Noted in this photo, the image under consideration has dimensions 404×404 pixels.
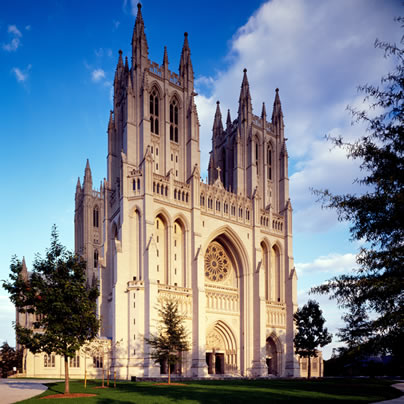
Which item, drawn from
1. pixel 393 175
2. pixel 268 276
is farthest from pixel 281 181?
pixel 393 175

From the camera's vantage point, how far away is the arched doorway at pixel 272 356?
57.8m

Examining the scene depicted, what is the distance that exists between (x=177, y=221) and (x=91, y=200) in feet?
119

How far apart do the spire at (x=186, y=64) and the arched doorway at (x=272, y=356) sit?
3679 cm

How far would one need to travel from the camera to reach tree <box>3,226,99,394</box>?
77.9 ft

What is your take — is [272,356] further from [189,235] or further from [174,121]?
[174,121]

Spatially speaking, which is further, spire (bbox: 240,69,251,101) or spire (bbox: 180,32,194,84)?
spire (bbox: 240,69,251,101)

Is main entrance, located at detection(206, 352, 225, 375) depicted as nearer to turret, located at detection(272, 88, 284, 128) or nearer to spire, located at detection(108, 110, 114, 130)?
spire, located at detection(108, 110, 114, 130)

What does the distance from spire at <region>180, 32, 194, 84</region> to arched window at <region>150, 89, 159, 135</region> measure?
19.0 feet

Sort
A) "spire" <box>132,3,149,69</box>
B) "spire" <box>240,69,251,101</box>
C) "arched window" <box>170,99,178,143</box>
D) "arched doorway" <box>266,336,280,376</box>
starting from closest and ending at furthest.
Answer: "spire" <box>132,3,149,69</box> → "arched window" <box>170,99,178,143</box> → "arched doorway" <box>266,336,280,376</box> → "spire" <box>240,69,251,101</box>

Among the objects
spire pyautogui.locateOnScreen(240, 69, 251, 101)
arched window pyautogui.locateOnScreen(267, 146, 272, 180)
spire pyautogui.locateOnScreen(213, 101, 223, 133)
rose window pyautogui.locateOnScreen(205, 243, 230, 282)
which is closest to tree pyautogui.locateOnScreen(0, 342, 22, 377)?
rose window pyautogui.locateOnScreen(205, 243, 230, 282)

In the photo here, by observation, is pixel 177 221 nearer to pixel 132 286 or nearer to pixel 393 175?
pixel 132 286

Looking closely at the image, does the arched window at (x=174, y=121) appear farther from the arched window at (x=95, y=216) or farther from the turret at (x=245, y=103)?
the arched window at (x=95, y=216)

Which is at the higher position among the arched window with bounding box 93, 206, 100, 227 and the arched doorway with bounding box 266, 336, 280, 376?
the arched window with bounding box 93, 206, 100, 227

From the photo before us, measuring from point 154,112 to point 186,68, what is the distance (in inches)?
370
